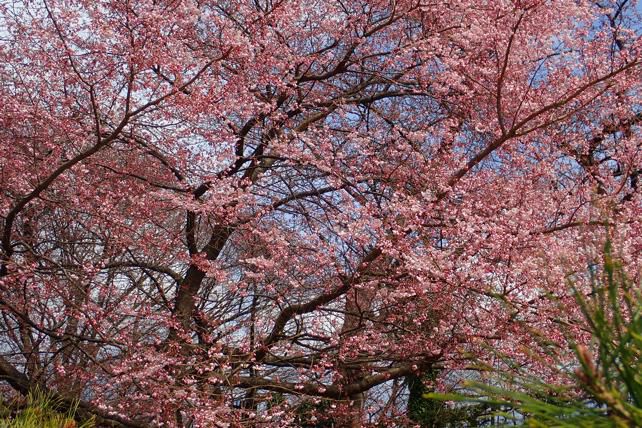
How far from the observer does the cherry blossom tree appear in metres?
6.45

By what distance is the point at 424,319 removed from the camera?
7.30 meters

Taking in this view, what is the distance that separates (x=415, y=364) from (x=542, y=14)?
13.6ft

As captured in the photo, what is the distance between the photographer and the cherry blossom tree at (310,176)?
6453 millimetres

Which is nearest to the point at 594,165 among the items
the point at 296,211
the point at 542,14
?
the point at 542,14

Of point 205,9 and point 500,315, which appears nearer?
point 500,315

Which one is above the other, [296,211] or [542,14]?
[542,14]

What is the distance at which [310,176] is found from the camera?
8352 millimetres

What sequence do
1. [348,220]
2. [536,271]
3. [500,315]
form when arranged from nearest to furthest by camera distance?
1. [536,271]
2. [500,315]
3. [348,220]

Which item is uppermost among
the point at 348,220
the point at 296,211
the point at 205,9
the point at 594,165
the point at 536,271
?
the point at 205,9

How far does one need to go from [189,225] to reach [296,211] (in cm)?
128

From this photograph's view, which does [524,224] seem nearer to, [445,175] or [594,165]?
[445,175]

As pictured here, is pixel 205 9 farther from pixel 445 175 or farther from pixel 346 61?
pixel 445 175

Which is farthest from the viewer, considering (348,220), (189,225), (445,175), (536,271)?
(189,225)

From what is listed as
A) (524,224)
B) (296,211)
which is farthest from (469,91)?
(296,211)
